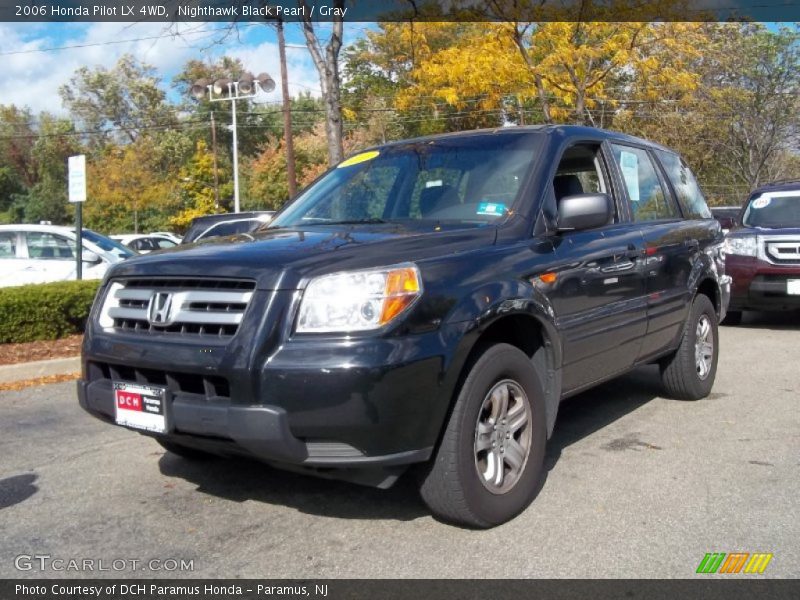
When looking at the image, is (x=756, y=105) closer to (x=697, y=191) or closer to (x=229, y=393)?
(x=697, y=191)

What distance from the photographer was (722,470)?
448cm

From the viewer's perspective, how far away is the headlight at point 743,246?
9992 mm

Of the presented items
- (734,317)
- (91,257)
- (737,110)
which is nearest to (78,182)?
(91,257)

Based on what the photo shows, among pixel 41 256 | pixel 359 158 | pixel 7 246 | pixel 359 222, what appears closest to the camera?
pixel 359 222

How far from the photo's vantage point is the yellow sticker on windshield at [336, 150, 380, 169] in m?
5.10

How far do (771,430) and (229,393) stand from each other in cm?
378

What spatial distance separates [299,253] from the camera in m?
3.45

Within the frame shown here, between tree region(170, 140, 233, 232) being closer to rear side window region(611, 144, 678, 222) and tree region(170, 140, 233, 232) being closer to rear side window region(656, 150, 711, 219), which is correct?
rear side window region(656, 150, 711, 219)

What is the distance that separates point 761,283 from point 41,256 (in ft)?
33.5

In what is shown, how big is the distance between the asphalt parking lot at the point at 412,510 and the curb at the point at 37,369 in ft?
6.53

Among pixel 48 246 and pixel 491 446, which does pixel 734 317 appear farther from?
pixel 48 246

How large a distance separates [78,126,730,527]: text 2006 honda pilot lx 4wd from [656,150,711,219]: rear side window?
1.16 metres

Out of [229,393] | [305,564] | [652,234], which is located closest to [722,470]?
[652,234]
